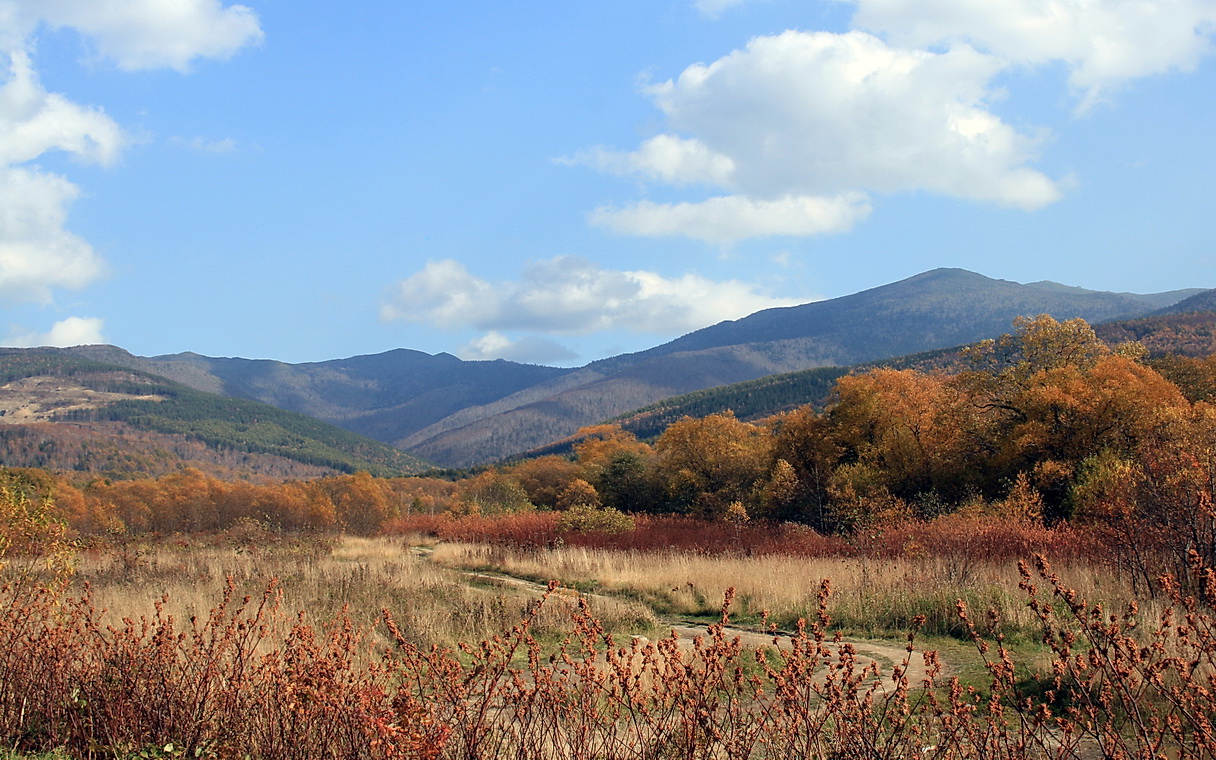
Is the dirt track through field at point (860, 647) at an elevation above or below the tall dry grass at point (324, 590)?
below

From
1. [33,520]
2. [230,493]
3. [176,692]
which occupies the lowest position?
[230,493]

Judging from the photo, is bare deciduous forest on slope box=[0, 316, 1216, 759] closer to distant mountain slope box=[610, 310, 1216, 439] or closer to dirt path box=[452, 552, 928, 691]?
dirt path box=[452, 552, 928, 691]

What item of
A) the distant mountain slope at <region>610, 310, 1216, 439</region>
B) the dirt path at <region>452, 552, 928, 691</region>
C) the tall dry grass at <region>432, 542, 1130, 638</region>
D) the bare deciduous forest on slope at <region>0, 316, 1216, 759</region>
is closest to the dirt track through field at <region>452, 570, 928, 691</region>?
the dirt path at <region>452, 552, 928, 691</region>

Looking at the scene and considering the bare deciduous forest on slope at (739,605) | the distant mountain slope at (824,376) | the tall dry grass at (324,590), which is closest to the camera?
the bare deciduous forest on slope at (739,605)

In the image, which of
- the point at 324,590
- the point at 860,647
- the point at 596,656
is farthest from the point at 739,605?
the point at 324,590

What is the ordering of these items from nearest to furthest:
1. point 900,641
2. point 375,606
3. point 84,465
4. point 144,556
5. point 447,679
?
1. point 447,679
2. point 900,641
3. point 375,606
4. point 144,556
5. point 84,465

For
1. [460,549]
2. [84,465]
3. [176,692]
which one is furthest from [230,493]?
[84,465]

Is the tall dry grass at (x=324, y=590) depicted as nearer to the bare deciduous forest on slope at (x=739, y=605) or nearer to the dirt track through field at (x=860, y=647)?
the bare deciduous forest on slope at (x=739, y=605)

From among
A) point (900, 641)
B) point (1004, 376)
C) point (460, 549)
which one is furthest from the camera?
point (1004, 376)

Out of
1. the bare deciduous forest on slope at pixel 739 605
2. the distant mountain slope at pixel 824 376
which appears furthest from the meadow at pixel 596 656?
the distant mountain slope at pixel 824 376

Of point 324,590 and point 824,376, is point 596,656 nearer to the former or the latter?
point 324,590

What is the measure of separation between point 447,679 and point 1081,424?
2397cm

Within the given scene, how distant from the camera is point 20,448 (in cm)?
16350

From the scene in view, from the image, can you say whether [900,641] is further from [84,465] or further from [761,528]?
[84,465]
